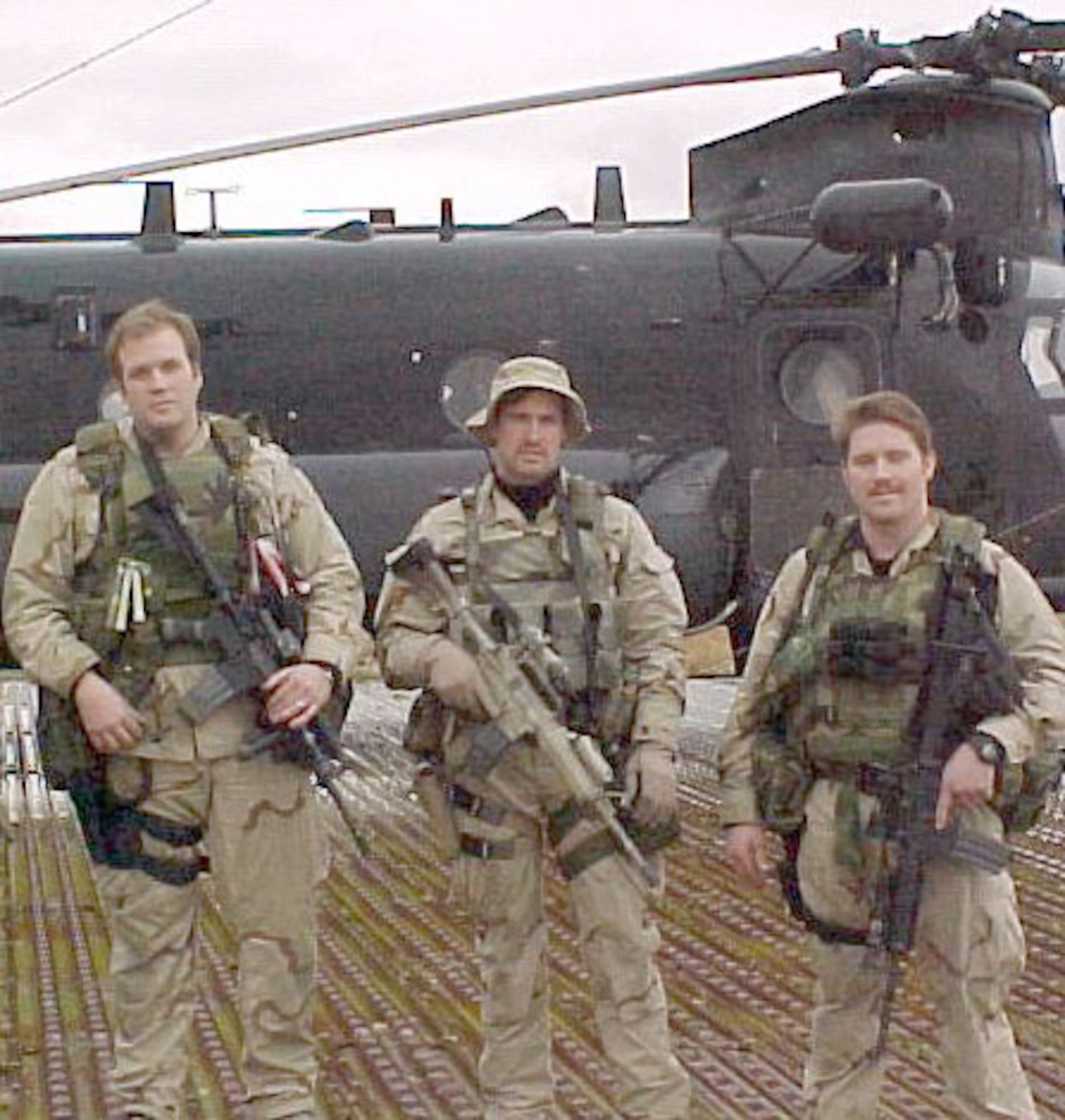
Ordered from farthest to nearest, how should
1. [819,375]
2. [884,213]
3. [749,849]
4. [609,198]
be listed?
[609,198] → [819,375] → [884,213] → [749,849]

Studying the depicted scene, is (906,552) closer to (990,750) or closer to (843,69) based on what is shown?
(990,750)

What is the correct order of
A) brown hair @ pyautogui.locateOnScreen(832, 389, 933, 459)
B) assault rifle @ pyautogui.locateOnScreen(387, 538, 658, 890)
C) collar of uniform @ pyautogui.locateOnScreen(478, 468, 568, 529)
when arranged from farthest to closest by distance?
collar of uniform @ pyautogui.locateOnScreen(478, 468, 568, 529)
assault rifle @ pyautogui.locateOnScreen(387, 538, 658, 890)
brown hair @ pyautogui.locateOnScreen(832, 389, 933, 459)

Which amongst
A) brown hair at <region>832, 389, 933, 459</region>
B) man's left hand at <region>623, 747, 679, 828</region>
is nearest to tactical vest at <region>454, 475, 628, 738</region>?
man's left hand at <region>623, 747, 679, 828</region>

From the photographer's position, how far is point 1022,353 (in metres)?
9.25

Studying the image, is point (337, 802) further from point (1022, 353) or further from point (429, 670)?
point (1022, 353)

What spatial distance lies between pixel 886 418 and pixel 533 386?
0.77 metres

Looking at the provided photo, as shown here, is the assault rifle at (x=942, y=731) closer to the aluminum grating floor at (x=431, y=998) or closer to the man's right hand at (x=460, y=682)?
the man's right hand at (x=460, y=682)

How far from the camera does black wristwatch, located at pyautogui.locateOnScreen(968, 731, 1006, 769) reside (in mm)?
3936

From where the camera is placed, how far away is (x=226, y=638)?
4.43 metres

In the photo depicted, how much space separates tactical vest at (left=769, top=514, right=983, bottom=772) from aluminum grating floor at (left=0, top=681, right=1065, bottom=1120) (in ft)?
3.86

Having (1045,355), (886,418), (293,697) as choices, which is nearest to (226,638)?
(293,697)

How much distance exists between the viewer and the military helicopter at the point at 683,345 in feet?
29.8

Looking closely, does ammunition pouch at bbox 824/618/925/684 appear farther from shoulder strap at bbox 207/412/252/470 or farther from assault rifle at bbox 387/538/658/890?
shoulder strap at bbox 207/412/252/470

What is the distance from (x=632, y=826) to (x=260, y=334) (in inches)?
205
